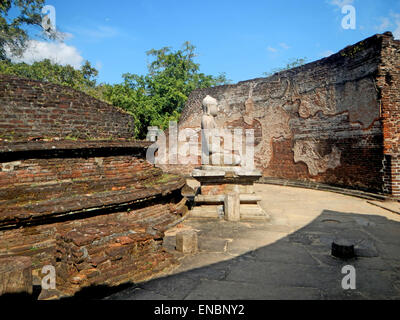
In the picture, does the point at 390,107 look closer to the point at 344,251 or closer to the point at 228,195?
the point at 228,195

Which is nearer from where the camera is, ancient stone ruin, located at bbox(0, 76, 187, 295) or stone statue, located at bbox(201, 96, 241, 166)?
ancient stone ruin, located at bbox(0, 76, 187, 295)

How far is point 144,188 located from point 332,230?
3.21 meters

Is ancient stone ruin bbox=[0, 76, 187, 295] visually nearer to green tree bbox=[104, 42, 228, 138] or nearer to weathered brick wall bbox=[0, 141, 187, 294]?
weathered brick wall bbox=[0, 141, 187, 294]

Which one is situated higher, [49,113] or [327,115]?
[327,115]

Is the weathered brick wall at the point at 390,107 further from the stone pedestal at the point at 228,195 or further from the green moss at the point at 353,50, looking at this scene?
the stone pedestal at the point at 228,195

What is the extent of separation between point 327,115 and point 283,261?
277 inches

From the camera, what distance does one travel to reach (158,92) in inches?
736

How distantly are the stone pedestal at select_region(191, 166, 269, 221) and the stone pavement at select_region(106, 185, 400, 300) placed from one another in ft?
0.78

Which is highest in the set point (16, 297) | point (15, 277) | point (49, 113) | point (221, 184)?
point (49, 113)

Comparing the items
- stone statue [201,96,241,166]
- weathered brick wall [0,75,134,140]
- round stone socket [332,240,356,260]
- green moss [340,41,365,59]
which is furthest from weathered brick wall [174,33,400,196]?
weathered brick wall [0,75,134,140]

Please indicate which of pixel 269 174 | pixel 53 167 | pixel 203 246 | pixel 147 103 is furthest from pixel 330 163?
pixel 147 103

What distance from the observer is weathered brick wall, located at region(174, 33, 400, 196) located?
23.1 feet

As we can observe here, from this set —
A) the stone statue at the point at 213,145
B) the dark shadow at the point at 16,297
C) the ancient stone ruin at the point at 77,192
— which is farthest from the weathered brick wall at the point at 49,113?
the dark shadow at the point at 16,297

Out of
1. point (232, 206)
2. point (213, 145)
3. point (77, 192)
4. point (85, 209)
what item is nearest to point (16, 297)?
point (85, 209)
